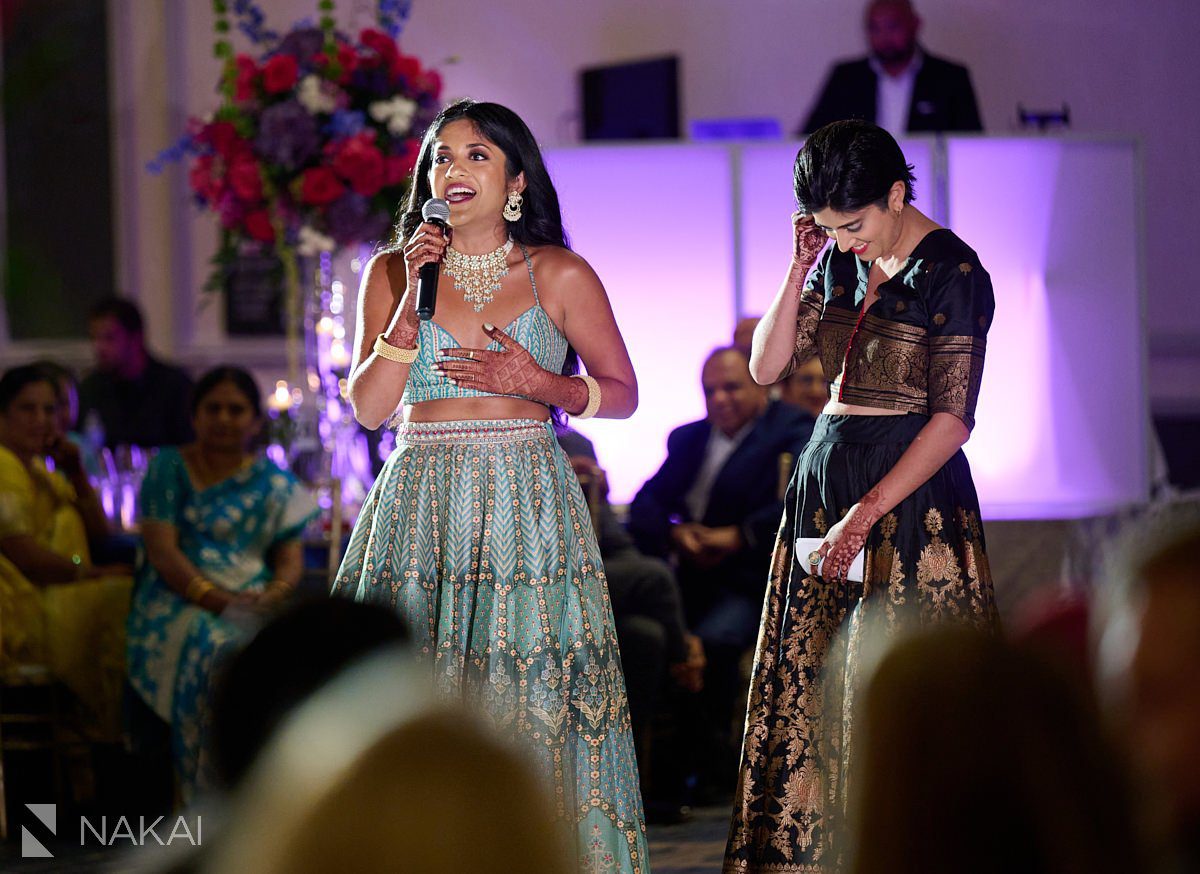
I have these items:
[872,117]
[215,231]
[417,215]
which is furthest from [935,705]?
[215,231]

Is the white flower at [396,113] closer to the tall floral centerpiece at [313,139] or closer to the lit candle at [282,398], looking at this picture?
the tall floral centerpiece at [313,139]

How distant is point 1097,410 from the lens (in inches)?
238

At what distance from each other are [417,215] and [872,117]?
4.25 meters

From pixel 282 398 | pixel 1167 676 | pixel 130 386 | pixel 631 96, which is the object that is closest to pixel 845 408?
pixel 1167 676

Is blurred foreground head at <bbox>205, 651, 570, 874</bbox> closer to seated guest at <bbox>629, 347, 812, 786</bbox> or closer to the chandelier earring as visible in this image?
the chandelier earring

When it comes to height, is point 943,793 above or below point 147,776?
above

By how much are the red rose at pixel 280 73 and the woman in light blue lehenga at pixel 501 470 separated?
1713 millimetres

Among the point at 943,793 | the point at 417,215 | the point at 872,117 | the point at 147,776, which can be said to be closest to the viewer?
the point at 943,793

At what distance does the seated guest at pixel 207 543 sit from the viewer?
14.2 feet

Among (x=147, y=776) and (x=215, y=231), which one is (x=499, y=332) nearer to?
(x=147, y=776)

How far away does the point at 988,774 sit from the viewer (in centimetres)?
81

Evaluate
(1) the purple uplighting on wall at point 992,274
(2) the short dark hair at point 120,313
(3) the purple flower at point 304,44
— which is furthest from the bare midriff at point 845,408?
(2) the short dark hair at point 120,313

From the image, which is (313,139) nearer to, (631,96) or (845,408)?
(845,408)

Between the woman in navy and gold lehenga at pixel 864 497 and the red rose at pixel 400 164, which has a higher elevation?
the red rose at pixel 400 164
